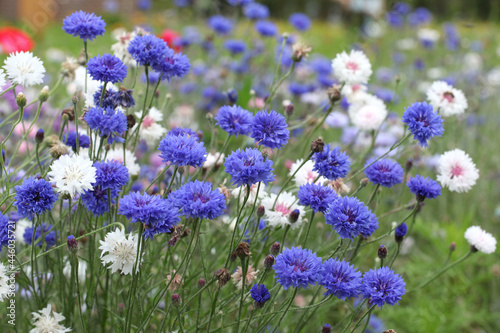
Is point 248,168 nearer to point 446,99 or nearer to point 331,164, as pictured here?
point 331,164

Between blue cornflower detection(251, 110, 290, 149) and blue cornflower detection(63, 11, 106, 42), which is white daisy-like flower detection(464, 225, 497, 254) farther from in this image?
blue cornflower detection(63, 11, 106, 42)

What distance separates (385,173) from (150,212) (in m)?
0.73

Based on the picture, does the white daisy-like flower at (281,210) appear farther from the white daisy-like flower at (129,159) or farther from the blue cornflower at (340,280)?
the white daisy-like flower at (129,159)

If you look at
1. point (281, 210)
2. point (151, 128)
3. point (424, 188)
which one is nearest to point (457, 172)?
point (424, 188)

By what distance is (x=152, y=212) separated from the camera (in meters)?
1.04

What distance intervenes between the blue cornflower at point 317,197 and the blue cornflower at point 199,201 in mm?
258

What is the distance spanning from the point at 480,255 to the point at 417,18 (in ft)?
10.9

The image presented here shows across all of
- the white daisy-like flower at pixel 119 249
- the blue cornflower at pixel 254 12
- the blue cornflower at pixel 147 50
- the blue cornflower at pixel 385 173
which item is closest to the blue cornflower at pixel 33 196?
the white daisy-like flower at pixel 119 249

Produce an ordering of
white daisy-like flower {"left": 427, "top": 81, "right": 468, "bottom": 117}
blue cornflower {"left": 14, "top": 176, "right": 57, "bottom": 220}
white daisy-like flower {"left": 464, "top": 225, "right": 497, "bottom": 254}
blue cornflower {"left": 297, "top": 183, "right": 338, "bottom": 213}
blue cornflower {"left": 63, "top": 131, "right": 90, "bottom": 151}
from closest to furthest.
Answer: blue cornflower {"left": 14, "top": 176, "right": 57, "bottom": 220} < blue cornflower {"left": 297, "top": 183, "right": 338, "bottom": 213} < blue cornflower {"left": 63, "top": 131, "right": 90, "bottom": 151} < white daisy-like flower {"left": 464, "top": 225, "right": 497, "bottom": 254} < white daisy-like flower {"left": 427, "top": 81, "right": 468, "bottom": 117}

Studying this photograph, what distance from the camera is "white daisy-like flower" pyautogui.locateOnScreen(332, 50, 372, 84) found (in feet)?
5.79

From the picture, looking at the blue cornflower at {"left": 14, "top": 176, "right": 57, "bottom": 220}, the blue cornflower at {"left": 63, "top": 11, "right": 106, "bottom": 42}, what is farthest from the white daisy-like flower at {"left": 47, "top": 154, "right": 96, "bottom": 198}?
A: the blue cornflower at {"left": 63, "top": 11, "right": 106, "bottom": 42}

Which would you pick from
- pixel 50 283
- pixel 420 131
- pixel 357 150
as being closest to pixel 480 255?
pixel 357 150

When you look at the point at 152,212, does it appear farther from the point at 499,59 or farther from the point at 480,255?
the point at 499,59

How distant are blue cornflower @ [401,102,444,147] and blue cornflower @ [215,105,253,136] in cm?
44
